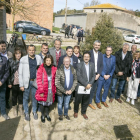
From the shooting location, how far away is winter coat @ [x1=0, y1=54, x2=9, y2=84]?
10.9ft

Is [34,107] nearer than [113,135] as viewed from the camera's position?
No

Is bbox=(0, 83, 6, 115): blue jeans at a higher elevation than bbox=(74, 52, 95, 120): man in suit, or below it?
below

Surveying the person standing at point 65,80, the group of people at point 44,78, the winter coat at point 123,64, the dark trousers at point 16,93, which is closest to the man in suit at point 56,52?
the group of people at point 44,78

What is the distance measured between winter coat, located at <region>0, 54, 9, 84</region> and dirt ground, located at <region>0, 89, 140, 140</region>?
116 cm

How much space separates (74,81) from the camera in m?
3.65

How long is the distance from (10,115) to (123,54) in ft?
13.1

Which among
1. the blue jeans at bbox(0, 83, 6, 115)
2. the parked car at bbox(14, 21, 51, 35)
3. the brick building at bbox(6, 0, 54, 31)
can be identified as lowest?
the blue jeans at bbox(0, 83, 6, 115)

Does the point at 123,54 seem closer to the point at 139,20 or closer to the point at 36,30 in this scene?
the point at 36,30

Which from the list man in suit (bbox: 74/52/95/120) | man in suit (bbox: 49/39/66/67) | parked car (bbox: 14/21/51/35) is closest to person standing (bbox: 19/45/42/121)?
man in suit (bbox: 49/39/66/67)

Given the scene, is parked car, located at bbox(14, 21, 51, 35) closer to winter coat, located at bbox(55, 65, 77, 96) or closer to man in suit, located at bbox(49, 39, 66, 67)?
man in suit, located at bbox(49, 39, 66, 67)

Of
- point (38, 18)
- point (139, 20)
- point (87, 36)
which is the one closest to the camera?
point (87, 36)

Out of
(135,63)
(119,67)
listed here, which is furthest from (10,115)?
(135,63)

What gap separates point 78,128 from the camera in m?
3.66

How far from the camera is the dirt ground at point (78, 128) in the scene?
3318 mm
